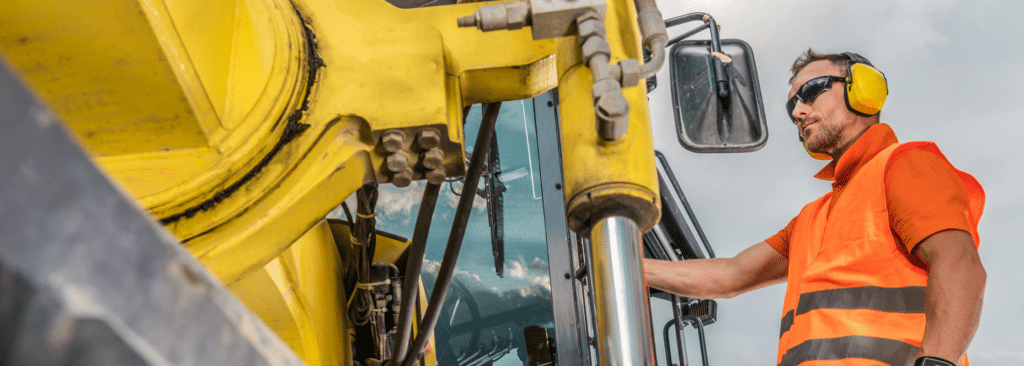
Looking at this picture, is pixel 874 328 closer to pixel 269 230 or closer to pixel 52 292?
pixel 269 230

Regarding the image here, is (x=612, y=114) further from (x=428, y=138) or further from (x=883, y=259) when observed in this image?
(x=883, y=259)

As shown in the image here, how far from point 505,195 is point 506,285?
1.18m

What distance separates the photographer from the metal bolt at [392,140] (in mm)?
1047

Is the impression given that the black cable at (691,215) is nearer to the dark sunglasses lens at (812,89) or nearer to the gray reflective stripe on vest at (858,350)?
the dark sunglasses lens at (812,89)

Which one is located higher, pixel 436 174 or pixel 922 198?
pixel 436 174

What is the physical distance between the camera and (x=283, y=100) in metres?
1.09

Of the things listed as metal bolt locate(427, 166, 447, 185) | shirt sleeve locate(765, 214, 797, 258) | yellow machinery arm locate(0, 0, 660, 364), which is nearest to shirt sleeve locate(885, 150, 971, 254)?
shirt sleeve locate(765, 214, 797, 258)

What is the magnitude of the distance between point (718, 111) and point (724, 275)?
1.15 metres

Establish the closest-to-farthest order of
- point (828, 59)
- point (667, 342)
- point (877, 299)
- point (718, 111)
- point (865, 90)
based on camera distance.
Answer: point (718, 111) → point (877, 299) → point (865, 90) → point (828, 59) → point (667, 342)

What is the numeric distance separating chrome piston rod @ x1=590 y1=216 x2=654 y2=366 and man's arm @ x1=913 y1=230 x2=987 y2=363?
0.99 m

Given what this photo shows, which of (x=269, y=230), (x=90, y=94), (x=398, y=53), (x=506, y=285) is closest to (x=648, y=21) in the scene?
(x=398, y=53)

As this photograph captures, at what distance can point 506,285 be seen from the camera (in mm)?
8211

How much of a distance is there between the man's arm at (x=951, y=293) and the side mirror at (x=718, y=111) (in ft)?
1.67

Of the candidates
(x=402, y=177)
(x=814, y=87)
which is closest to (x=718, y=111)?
(x=402, y=177)
